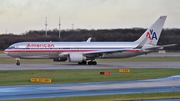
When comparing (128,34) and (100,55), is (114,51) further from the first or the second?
(128,34)

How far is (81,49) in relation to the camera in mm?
60281

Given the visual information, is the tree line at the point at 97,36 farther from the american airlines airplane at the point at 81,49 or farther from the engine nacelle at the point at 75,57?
the engine nacelle at the point at 75,57

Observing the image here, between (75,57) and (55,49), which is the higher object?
(55,49)

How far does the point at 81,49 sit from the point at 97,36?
3629 inches

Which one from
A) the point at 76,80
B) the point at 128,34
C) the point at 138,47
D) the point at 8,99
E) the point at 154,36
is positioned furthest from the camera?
the point at 128,34

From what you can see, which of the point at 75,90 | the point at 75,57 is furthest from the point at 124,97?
the point at 75,57

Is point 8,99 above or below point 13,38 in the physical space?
below

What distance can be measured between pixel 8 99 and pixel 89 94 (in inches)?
187

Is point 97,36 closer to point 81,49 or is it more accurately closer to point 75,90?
point 81,49

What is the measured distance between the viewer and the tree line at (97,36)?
5554 inches

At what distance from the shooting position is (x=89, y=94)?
Result: 2414 centimetres

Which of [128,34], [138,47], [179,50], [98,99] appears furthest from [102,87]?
[128,34]

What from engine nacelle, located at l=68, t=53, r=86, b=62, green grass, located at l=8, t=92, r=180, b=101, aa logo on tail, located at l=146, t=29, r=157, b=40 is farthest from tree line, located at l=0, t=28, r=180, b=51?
green grass, located at l=8, t=92, r=180, b=101

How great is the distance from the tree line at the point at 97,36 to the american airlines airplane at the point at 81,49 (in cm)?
7694
